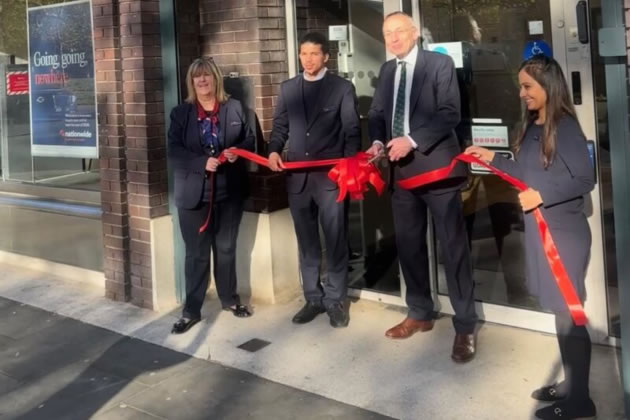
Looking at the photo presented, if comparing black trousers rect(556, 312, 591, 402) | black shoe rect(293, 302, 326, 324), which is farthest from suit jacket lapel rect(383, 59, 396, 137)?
black trousers rect(556, 312, 591, 402)

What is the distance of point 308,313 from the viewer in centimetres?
535

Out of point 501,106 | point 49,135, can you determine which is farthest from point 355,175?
point 49,135

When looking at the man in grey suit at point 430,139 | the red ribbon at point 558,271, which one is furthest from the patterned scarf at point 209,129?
the red ribbon at point 558,271

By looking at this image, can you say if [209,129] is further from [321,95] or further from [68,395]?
[68,395]

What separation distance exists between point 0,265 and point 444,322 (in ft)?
15.4

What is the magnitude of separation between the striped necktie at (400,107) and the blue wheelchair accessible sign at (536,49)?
763mm

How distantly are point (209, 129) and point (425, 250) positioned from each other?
1728 millimetres

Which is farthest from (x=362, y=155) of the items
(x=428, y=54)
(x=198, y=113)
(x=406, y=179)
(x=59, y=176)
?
(x=59, y=176)

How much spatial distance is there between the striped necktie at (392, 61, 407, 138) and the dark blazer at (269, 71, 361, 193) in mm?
440

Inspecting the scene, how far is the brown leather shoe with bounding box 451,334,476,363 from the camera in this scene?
176 inches

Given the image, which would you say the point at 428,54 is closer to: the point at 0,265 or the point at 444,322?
the point at 444,322

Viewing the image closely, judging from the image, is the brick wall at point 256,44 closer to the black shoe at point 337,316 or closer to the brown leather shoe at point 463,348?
the black shoe at point 337,316

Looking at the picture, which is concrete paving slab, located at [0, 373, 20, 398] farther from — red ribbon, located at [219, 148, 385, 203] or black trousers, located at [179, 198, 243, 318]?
red ribbon, located at [219, 148, 385, 203]

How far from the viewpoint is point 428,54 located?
14.9ft
